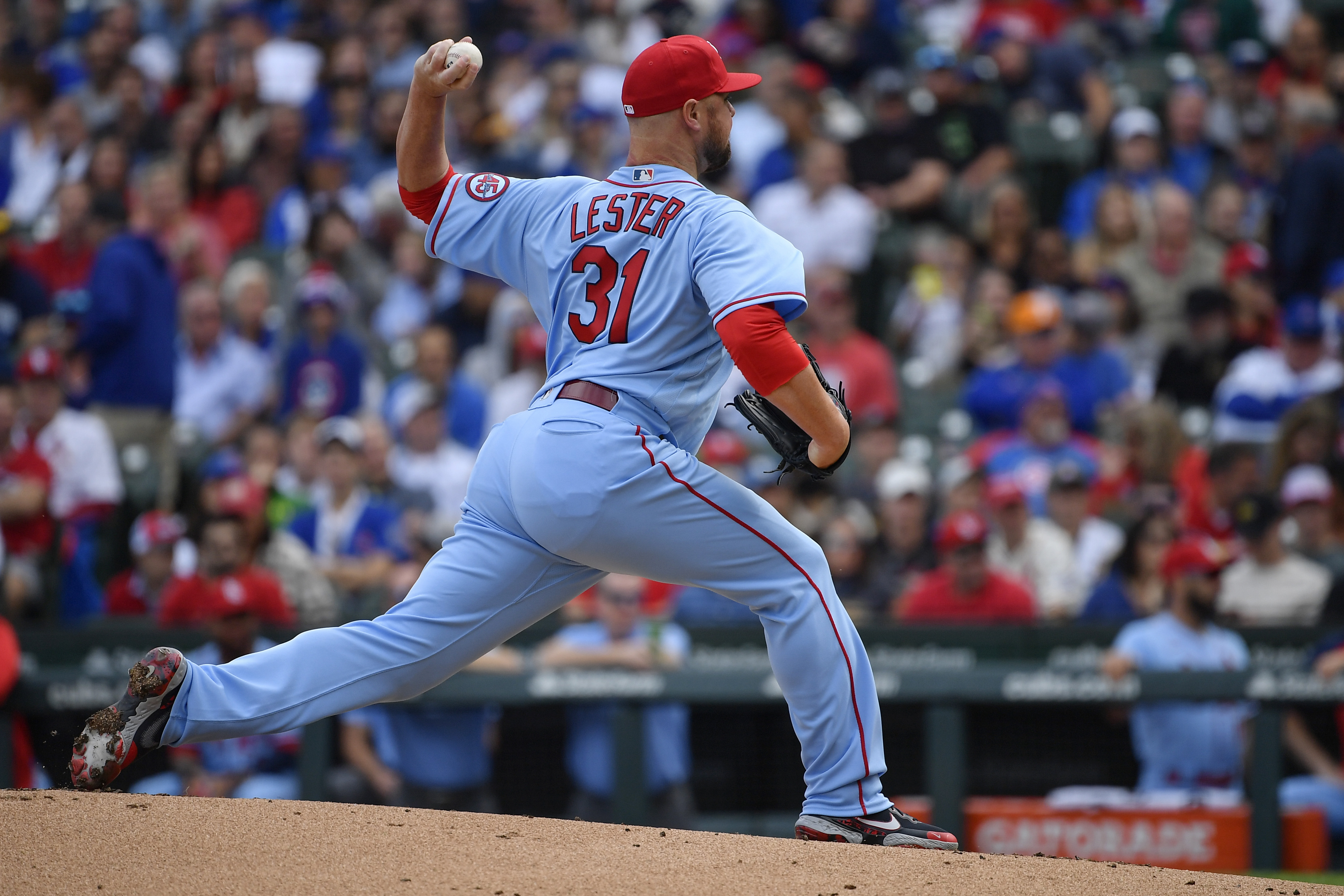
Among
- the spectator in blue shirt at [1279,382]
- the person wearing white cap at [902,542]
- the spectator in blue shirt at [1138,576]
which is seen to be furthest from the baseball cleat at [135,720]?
the spectator in blue shirt at [1279,382]

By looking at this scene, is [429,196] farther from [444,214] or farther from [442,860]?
[442,860]

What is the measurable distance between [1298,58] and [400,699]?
881 centimetres

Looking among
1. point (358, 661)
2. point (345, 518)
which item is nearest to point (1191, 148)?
point (345, 518)

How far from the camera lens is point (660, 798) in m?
6.36

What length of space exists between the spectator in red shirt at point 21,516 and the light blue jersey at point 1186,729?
502 cm

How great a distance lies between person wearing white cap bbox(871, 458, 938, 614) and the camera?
7.30 m

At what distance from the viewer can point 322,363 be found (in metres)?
8.95

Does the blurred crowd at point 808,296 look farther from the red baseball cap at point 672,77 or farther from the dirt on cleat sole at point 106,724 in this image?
the red baseball cap at point 672,77

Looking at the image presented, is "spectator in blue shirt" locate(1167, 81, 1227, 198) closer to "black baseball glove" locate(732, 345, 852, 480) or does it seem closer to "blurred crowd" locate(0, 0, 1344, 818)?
"blurred crowd" locate(0, 0, 1344, 818)

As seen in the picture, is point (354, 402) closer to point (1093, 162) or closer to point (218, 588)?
point (218, 588)

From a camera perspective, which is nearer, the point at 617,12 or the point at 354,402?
the point at 354,402

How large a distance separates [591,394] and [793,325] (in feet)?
18.1

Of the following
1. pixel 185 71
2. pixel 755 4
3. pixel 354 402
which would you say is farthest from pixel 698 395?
pixel 185 71

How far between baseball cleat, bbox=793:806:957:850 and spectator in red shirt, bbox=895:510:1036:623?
3176 millimetres
